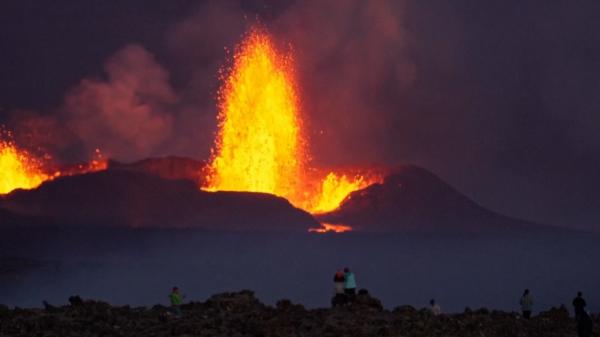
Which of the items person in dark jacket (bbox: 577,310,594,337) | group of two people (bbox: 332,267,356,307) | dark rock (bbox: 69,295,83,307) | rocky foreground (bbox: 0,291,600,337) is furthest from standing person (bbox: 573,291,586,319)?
dark rock (bbox: 69,295,83,307)

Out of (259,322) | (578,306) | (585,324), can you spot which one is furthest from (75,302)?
(585,324)

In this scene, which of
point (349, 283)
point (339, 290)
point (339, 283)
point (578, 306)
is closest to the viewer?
point (578, 306)

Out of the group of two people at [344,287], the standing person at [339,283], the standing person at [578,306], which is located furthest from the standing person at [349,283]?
the standing person at [578,306]

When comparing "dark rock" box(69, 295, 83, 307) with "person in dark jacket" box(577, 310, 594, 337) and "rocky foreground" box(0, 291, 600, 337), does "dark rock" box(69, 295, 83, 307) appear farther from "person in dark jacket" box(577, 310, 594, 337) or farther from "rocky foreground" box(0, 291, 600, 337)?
"person in dark jacket" box(577, 310, 594, 337)

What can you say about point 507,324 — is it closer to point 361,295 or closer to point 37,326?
point 361,295

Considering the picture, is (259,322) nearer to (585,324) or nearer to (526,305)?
(585,324)

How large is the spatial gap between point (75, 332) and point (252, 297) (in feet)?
34.7

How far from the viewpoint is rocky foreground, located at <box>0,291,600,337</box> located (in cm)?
3631

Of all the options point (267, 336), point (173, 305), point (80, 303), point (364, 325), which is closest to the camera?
point (267, 336)

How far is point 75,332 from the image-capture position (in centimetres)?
3622

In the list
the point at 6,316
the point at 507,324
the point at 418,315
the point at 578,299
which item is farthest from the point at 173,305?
the point at 578,299

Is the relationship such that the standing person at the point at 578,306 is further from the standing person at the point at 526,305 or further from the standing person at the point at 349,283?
→ the standing person at the point at 349,283

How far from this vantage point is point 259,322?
37.7 m

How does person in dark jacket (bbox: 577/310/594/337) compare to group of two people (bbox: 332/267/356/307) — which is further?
group of two people (bbox: 332/267/356/307)
